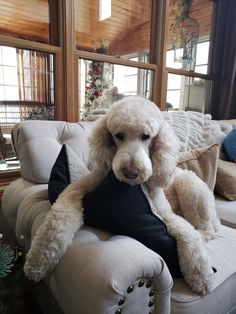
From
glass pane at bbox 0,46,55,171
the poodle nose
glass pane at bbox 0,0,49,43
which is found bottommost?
the poodle nose

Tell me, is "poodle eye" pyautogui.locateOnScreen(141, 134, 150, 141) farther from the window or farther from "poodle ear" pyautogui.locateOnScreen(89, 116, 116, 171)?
the window

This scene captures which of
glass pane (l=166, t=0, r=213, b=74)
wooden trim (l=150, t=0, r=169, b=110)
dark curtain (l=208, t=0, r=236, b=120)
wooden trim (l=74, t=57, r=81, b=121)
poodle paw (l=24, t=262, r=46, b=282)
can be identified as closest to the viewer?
poodle paw (l=24, t=262, r=46, b=282)

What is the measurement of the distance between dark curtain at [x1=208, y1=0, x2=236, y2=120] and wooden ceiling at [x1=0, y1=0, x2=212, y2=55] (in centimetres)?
13

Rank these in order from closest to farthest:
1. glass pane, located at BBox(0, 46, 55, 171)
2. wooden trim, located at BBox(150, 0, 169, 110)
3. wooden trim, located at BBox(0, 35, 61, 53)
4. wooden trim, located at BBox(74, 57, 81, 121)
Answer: wooden trim, located at BBox(0, 35, 61, 53)
glass pane, located at BBox(0, 46, 55, 171)
wooden trim, located at BBox(74, 57, 81, 121)
wooden trim, located at BBox(150, 0, 169, 110)

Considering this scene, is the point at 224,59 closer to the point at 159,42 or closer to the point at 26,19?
the point at 159,42

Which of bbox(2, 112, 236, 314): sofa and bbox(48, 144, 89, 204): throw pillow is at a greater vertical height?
bbox(48, 144, 89, 204): throw pillow

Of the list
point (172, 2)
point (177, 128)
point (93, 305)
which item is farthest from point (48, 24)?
point (93, 305)

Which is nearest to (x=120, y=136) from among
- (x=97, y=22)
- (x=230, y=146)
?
(x=230, y=146)

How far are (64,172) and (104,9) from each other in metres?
1.64

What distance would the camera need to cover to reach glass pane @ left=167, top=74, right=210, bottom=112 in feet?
8.46

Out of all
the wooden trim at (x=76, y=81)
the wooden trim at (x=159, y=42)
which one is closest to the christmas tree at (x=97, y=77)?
the wooden trim at (x=76, y=81)

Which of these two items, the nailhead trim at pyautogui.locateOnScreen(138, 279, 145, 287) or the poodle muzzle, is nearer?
the nailhead trim at pyautogui.locateOnScreen(138, 279, 145, 287)

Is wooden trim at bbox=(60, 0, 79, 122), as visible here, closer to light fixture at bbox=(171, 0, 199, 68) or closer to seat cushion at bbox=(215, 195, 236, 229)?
seat cushion at bbox=(215, 195, 236, 229)

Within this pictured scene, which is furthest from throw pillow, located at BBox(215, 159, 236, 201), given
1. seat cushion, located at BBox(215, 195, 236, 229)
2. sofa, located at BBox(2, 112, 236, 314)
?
sofa, located at BBox(2, 112, 236, 314)
